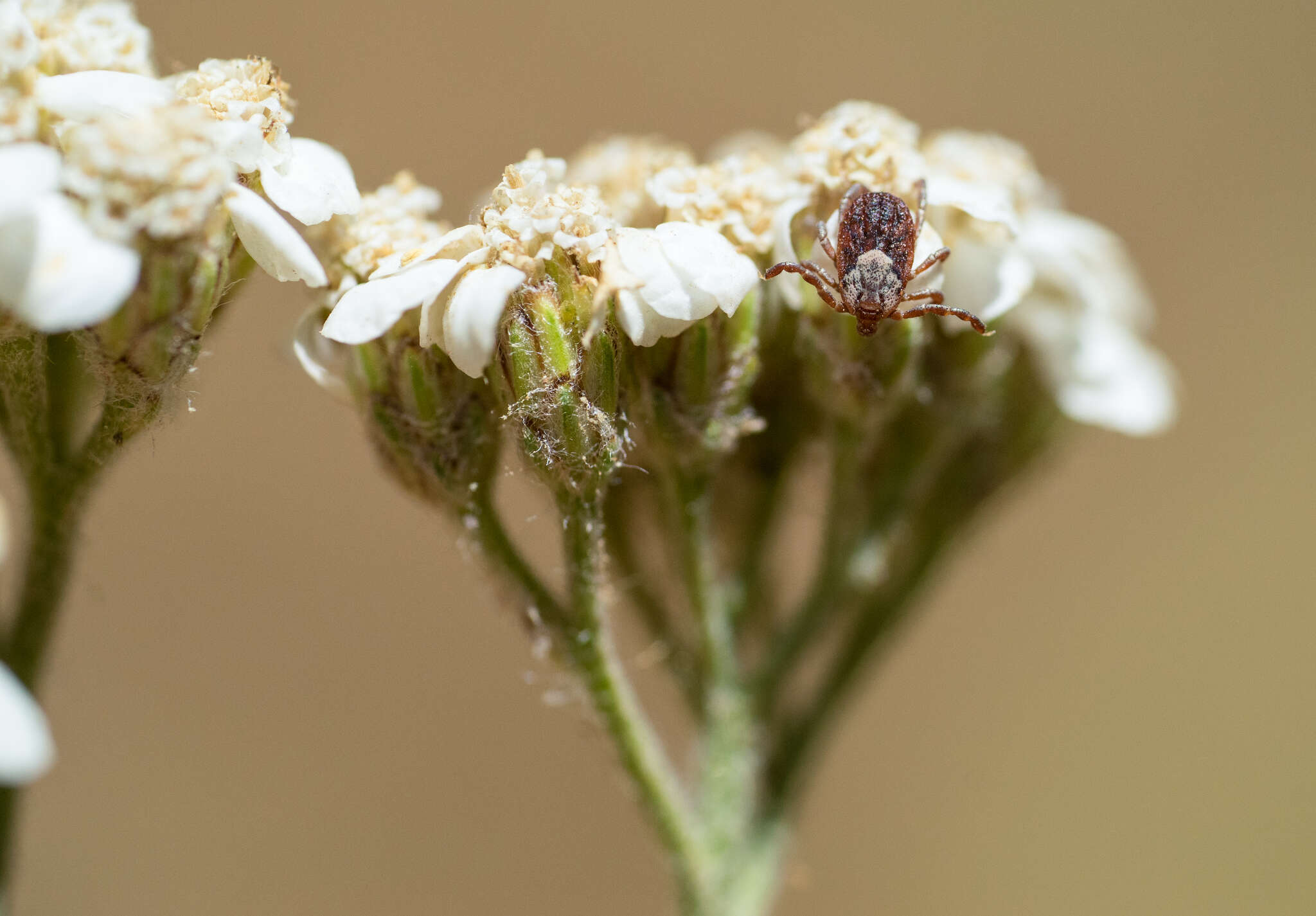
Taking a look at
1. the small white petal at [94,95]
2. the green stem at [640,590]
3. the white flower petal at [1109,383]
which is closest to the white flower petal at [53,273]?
the small white petal at [94,95]

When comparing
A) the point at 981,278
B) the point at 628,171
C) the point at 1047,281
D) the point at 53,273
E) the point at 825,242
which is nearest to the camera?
the point at 53,273

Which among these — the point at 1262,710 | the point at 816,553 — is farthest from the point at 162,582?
the point at 1262,710

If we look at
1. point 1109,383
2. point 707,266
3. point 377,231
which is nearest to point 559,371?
point 707,266

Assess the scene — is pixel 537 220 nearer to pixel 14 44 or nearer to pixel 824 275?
pixel 824 275

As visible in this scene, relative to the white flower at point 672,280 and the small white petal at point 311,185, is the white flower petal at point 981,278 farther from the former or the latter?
the small white petal at point 311,185

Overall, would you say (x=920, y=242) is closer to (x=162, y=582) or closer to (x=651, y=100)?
(x=162, y=582)
